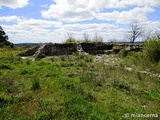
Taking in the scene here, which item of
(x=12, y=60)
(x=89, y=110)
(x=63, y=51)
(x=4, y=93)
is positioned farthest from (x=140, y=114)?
(x=63, y=51)

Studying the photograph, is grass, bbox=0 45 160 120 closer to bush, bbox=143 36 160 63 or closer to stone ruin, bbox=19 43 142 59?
bush, bbox=143 36 160 63

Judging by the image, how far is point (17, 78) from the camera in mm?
8875

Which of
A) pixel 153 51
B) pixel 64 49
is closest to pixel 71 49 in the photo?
pixel 64 49

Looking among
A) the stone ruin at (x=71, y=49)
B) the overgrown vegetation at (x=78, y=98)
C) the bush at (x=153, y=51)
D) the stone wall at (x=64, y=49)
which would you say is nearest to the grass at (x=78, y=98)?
the overgrown vegetation at (x=78, y=98)

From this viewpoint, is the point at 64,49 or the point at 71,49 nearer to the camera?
the point at 64,49

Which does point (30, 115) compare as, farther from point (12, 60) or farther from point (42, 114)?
point (12, 60)

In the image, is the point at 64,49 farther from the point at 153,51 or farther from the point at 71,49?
the point at 153,51

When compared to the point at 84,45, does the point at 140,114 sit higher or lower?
lower

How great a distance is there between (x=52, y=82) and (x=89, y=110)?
299 centimetres

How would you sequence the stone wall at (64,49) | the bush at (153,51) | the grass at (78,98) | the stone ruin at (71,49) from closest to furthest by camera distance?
the grass at (78,98)
the bush at (153,51)
the stone ruin at (71,49)
the stone wall at (64,49)

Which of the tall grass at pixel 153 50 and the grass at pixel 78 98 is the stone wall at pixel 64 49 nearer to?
the tall grass at pixel 153 50

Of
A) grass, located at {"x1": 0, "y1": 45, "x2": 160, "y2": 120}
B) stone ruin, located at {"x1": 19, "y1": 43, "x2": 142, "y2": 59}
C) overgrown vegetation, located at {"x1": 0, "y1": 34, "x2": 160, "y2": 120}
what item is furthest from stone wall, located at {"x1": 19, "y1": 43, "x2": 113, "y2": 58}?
grass, located at {"x1": 0, "y1": 45, "x2": 160, "y2": 120}

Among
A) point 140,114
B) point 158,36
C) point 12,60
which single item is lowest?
point 140,114

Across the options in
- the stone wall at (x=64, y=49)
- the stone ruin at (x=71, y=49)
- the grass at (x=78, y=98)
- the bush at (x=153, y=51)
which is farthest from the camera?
the stone wall at (x=64, y=49)
